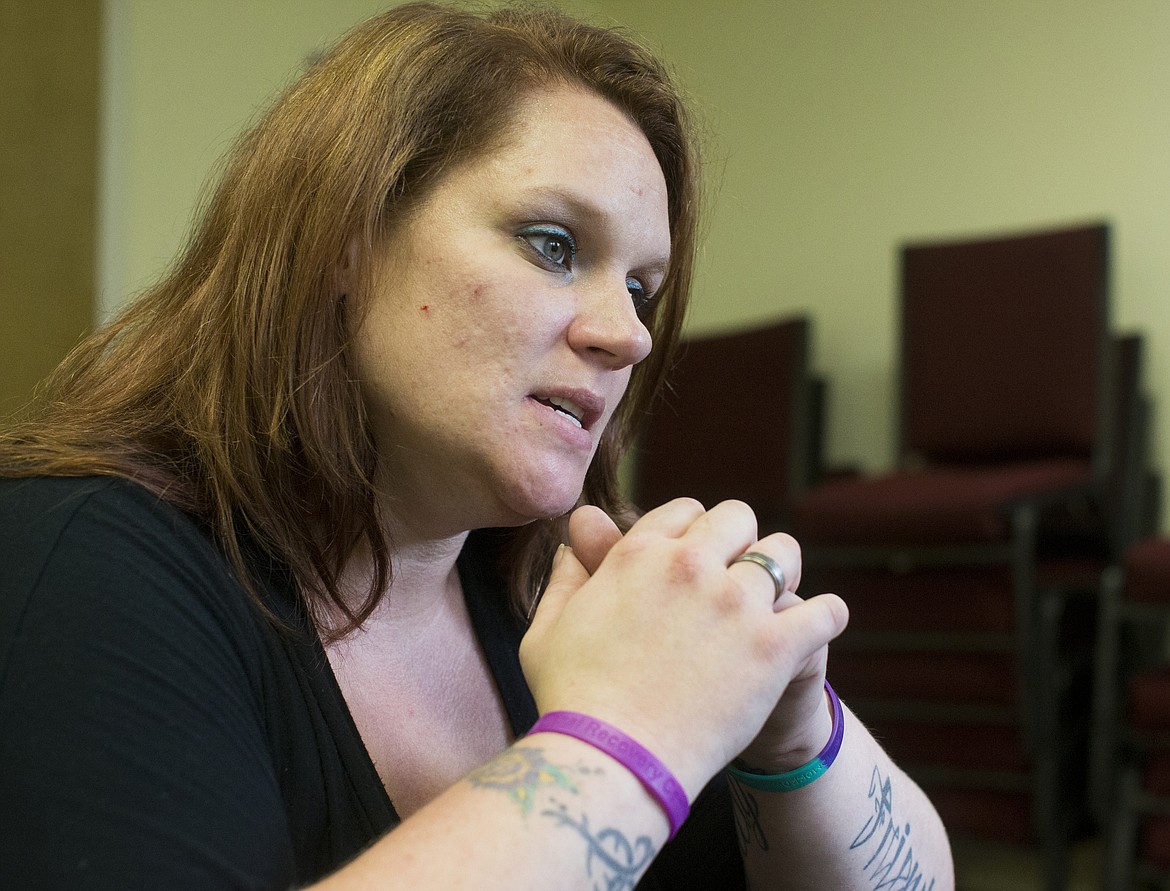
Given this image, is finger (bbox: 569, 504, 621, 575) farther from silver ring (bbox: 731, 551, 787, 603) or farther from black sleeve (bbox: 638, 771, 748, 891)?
black sleeve (bbox: 638, 771, 748, 891)

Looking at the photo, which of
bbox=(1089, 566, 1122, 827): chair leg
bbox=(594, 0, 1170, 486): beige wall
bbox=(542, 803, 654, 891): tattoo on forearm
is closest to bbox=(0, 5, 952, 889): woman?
bbox=(542, 803, 654, 891): tattoo on forearm

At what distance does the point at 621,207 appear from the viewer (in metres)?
1.02

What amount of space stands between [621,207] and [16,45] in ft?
7.88

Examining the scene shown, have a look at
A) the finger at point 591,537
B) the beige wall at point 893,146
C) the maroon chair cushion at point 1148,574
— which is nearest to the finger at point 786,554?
the finger at point 591,537

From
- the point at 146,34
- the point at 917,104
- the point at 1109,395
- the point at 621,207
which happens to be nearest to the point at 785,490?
the point at 1109,395

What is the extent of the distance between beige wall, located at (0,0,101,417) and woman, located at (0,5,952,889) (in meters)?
2.00

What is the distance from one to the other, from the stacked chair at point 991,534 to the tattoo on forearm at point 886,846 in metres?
1.83

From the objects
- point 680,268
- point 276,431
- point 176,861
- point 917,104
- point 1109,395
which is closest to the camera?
point 176,861

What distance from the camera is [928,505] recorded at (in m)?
2.84

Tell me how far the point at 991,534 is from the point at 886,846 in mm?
1868

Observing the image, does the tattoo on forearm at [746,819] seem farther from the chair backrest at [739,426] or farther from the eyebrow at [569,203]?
the chair backrest at [739,426]

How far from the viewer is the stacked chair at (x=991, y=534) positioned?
2809mm

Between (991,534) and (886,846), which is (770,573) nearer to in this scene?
(886,846)

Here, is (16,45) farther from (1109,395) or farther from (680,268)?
(1109,395)
